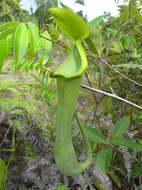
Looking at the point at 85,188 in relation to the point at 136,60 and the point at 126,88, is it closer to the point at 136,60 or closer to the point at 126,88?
the point at 126,88

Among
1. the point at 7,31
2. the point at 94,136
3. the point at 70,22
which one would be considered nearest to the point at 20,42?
the point at 7,31

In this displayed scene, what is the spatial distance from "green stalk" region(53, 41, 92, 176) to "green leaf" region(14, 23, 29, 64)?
12 cm

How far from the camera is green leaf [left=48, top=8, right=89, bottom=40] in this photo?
14.9 inches

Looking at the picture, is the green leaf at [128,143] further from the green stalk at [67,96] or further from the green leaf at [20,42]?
the green leaf at [20,42]

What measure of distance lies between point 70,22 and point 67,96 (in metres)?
0.19

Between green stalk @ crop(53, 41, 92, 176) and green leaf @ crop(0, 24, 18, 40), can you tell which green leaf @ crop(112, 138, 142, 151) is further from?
green leaf @ crop(0, 24, 18, 40)

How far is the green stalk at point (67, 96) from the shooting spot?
42 cm

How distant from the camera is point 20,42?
1.51 ft

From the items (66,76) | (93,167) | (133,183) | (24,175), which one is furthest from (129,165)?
(66,76)

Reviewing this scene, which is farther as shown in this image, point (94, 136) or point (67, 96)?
point (94, 136)

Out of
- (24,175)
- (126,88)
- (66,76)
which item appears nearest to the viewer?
(66,76)

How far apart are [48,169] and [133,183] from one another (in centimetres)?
52

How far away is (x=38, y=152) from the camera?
936 mm

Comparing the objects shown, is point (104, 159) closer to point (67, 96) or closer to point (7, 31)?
point (67, 96)
